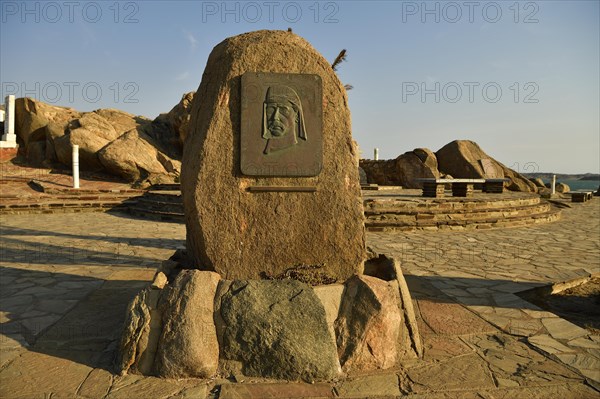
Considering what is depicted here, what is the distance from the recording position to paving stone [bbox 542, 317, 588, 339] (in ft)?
10.2

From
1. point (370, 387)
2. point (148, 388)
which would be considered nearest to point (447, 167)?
point (370, 387)

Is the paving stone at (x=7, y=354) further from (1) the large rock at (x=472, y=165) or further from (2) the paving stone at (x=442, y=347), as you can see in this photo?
(1) the large rock at (x=472, y=165)

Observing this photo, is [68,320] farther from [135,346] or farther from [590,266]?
[590,266]

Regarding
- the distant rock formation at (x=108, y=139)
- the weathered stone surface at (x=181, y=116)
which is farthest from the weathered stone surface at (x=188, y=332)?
the weathered stone surface at (x=181, y=116)

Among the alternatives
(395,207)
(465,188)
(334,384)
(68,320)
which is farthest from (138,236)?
(465,188)

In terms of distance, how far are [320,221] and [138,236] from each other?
18.4ft

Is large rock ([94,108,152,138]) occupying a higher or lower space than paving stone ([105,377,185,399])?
higher

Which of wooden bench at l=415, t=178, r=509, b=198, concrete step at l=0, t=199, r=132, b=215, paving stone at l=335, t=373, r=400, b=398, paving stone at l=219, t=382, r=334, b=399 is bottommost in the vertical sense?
paving stone at l=335, t=373, r=400, b=398

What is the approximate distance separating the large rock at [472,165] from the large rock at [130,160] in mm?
11950

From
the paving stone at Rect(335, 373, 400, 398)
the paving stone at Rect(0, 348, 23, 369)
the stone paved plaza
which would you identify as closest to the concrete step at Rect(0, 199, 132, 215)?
the stone paved plaza

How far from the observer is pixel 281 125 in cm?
313

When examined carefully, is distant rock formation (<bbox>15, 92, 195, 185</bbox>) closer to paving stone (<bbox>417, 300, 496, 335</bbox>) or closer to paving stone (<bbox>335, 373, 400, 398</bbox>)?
paving stone (<bbox>417, 300, 496, 335</bbox>)

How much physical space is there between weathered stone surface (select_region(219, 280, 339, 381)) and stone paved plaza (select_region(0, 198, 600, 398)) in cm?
12

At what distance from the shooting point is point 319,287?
111 inches
